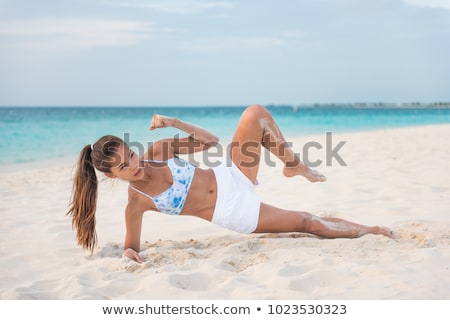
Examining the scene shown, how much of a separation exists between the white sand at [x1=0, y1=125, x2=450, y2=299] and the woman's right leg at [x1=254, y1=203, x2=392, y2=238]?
77mm

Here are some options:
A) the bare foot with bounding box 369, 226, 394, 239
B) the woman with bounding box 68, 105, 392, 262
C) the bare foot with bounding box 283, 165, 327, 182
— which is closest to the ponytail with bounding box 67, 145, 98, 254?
the woman with bounding box 68, 105, 392, 262

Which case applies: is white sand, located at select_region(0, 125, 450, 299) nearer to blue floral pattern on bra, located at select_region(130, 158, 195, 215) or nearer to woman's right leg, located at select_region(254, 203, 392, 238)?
woman's right leg, located at select_region(254, 203, 392, 238)

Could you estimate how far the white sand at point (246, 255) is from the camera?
2.62 meters

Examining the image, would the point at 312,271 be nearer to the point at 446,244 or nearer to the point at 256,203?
the point at 256,203

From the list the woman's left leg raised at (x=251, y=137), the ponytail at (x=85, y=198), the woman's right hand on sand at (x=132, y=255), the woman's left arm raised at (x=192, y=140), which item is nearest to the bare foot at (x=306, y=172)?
the woman's left leg raised at (x=251, y=137)

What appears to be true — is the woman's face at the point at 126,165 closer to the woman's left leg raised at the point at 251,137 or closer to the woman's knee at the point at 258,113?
the woman's left leg raised at the point at 251,137

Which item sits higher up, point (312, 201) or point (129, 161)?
point (129, 161)

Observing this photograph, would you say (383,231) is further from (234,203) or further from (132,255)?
(132,255)

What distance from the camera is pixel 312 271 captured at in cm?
279

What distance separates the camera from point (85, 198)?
327 cm

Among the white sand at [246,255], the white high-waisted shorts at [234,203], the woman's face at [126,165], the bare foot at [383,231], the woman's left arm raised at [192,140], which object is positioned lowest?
the white sand at [246,255]
